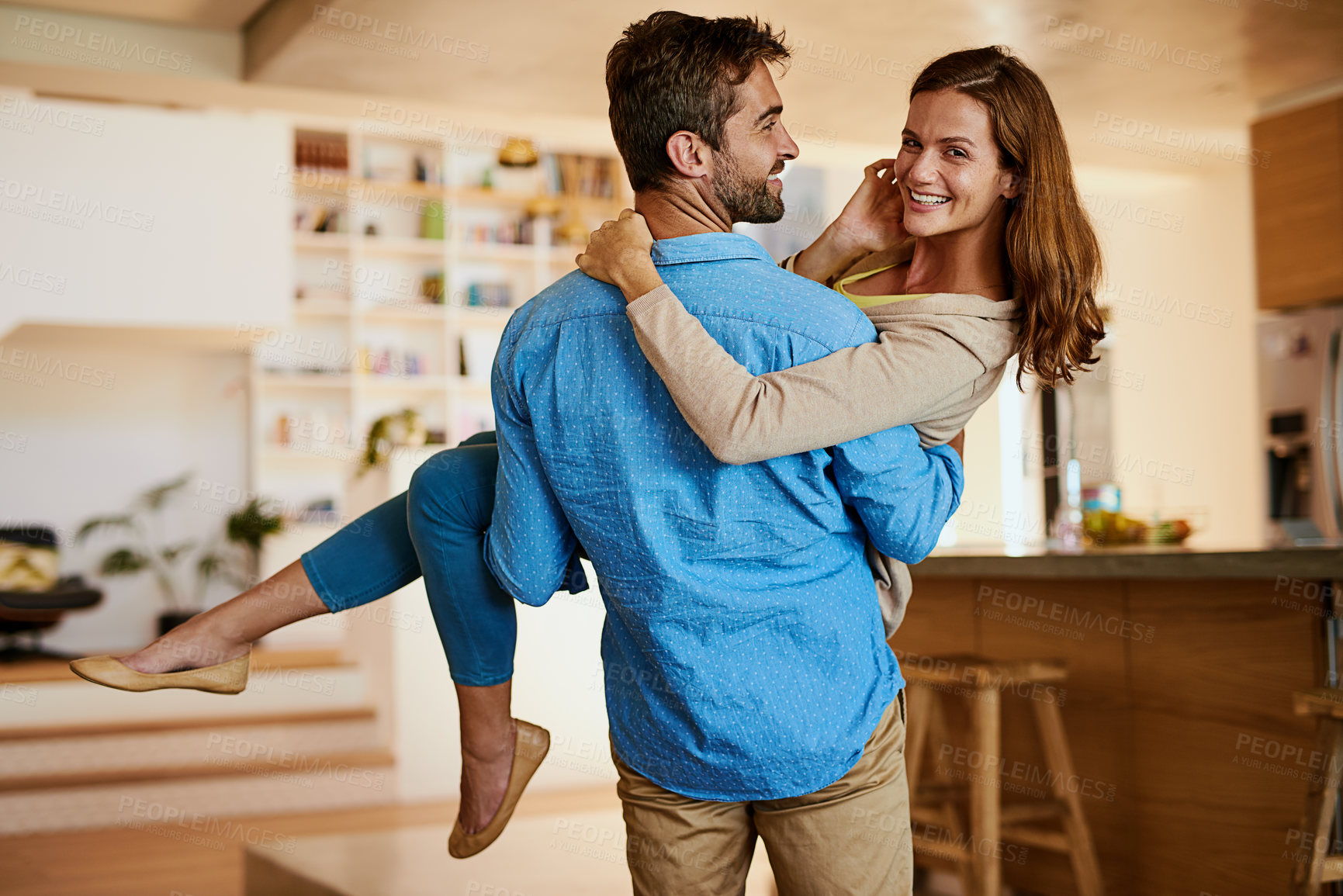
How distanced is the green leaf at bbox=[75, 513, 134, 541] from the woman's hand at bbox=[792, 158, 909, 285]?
7.96 meters

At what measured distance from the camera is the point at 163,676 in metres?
1.53

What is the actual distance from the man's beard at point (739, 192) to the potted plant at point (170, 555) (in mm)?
7111

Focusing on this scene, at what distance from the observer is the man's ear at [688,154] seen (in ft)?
4.04

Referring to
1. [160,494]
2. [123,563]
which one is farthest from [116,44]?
[160,494]

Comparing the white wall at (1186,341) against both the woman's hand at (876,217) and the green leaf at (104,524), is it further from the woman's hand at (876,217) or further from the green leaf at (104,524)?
the green leaf at (104,524)

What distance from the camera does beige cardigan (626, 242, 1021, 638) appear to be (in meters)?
1.11

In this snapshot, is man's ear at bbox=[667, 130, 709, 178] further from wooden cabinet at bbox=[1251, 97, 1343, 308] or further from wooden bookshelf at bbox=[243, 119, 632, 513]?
wooden bookshelf at bbox=[243, 119, 632, 513]

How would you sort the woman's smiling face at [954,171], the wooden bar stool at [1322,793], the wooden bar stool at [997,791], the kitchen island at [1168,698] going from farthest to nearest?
the wooden bar stool at [997,791] < the kitchen island at [1168,698] < the wooden bar stool at [1322,793] < the woman's smiling face at [954,171]

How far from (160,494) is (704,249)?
8325 millimetres

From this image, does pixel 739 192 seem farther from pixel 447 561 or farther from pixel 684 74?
pixel 447 561

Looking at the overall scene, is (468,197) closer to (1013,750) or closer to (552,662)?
(552,662)

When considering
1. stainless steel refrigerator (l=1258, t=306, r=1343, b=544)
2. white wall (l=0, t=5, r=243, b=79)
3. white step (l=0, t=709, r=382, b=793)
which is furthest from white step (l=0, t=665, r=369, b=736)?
stainless steel refrigerator (l=1258, t=306, r=1343, b=544)

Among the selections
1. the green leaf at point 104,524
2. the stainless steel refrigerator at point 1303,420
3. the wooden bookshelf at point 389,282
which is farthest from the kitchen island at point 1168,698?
the green leaf at point 104,524

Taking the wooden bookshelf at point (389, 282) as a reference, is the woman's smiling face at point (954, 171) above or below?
below
